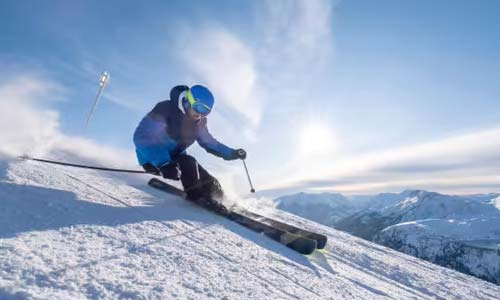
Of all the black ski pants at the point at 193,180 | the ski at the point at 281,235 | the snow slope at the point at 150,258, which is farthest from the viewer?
the black ski pants at the point at 193,180

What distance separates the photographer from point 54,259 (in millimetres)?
3430

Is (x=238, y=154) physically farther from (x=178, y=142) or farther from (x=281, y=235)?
(x=281, y=235)

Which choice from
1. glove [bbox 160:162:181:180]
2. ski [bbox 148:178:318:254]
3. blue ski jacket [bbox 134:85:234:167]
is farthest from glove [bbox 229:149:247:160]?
ski [bbox 148:178:318:254]

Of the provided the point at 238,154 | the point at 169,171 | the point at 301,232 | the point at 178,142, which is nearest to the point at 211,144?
the point at 238,154

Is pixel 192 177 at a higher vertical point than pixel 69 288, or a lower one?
higher

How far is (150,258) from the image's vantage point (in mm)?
4035

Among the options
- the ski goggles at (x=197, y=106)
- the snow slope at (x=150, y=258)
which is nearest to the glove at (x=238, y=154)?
the ski goggles at (x=197, y=106)

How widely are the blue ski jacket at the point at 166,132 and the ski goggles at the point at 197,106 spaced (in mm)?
285

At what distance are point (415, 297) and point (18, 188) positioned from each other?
21.0ft

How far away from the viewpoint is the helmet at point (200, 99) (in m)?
8.75

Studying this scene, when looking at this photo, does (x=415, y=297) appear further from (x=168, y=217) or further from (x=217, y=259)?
(x=168, y=217)

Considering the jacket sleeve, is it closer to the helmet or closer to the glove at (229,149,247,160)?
the glove at (229,149,247,160)

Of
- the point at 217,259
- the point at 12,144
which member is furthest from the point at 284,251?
the point at 12,144

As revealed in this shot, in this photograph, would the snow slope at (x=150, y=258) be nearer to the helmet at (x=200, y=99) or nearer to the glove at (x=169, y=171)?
the glove at (x=169, y=171)
